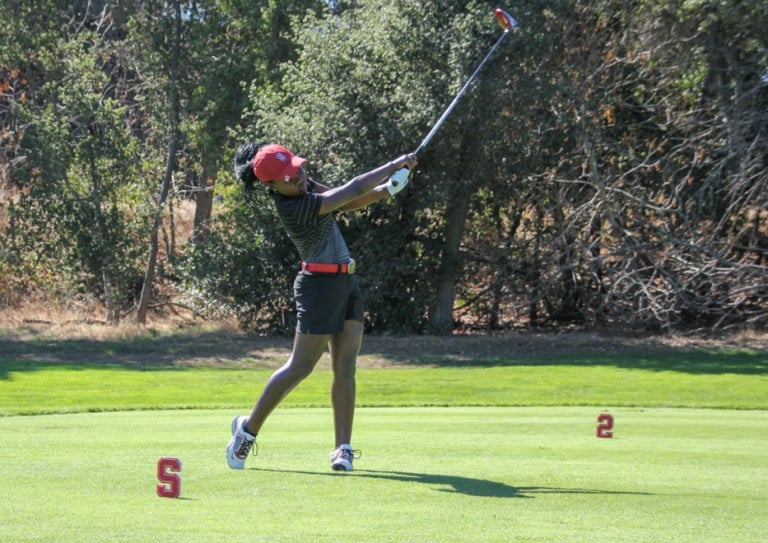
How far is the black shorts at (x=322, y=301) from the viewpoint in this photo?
688 centimetres

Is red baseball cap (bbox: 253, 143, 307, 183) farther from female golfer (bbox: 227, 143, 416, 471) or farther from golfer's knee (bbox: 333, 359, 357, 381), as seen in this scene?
golfer's knee (bbox: 333, 359, 357, 381)

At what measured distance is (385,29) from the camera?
20.9 meters

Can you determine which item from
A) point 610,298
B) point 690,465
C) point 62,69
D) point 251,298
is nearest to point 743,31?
point 610,298

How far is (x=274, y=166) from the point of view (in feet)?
21.9

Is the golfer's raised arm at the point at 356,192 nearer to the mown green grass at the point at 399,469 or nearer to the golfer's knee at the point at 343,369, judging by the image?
the golfer's knee at the point at 343,369

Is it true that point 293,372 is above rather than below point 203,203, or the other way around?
below

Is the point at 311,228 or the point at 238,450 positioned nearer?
the point at 238,450

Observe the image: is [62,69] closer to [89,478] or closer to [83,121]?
[83,121]

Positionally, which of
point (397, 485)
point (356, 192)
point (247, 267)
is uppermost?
point (247, 267)

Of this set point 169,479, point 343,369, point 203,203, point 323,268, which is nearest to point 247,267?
point 203,203

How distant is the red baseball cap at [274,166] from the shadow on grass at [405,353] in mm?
12163

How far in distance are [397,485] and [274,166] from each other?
1.97m

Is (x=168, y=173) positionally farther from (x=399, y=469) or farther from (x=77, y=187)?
(x=399, y=469)

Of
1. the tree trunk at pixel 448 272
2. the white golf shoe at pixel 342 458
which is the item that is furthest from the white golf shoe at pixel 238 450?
the tree trunk at pixel 448 272
